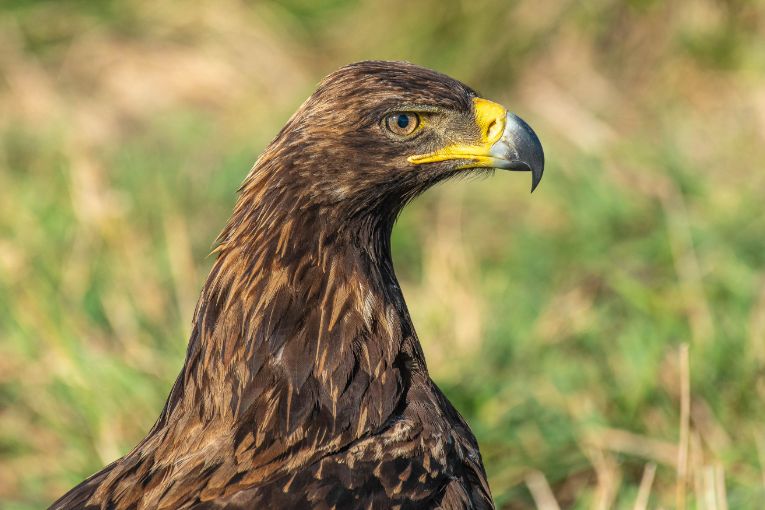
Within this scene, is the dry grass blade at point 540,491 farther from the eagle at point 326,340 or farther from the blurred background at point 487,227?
the eagle at point 326,340

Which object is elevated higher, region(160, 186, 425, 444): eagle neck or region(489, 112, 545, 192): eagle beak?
region(489, 112, 545, 192): eagle beak

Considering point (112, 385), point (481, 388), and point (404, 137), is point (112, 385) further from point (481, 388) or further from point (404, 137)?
point (404, 137)

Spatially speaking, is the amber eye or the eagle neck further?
the amber eye

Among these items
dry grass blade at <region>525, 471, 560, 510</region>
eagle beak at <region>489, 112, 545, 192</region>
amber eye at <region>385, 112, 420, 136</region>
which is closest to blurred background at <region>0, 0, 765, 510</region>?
dry grass blade at <region>525, 471, 560, 510</region>

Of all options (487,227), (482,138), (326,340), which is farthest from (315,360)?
(487,227)

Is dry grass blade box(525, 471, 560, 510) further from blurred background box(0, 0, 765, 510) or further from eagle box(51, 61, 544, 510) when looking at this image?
eagle box(51, 61, 544, 510)

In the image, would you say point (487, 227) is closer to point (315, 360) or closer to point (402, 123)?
point (402, 123)

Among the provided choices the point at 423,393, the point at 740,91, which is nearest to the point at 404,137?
the point at 423,393

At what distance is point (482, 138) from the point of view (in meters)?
3.58

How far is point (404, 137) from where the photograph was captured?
11.5 ft

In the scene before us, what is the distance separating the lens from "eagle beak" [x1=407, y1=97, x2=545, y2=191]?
3555 millimetres

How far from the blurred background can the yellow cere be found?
1.03m

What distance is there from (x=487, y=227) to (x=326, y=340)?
4.16 m

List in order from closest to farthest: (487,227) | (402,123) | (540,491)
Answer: (402,123)
(540,491)
(487,227)
